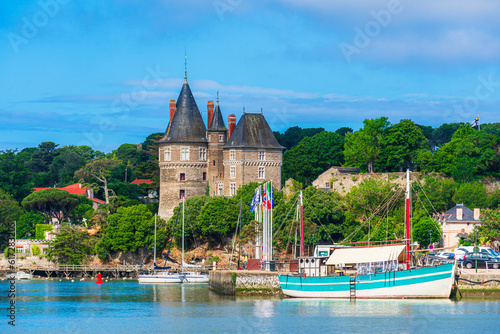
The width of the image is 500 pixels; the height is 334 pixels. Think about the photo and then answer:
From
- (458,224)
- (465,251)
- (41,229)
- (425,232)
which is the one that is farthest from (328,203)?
(41,229)

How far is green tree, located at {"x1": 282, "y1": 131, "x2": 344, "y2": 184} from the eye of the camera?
4131 inches

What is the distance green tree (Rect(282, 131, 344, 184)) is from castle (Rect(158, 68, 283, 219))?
9.53 m

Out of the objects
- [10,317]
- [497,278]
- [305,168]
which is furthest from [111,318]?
[305,168]

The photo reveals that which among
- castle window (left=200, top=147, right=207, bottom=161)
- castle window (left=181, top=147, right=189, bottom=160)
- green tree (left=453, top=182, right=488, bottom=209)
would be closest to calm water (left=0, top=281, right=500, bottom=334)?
green tree (left=453, top=182, right=488, bottom=209)

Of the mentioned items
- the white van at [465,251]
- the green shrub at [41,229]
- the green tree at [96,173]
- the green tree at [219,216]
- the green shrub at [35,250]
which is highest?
the green tree at [96,173]

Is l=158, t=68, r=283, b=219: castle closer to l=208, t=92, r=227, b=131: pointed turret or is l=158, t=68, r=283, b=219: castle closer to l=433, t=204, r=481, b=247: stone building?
l=208, t=92, r=227, b=131: pointed turret

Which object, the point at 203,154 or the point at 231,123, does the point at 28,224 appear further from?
the point at 231,123

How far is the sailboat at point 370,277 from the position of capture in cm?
5269

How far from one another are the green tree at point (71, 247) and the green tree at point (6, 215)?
11.9m

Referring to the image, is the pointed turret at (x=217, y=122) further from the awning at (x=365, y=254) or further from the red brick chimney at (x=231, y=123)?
the awning at (x=365, y=254)

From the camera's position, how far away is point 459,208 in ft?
248

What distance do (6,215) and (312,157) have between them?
125ft

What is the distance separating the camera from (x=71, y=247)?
8875 centimetres

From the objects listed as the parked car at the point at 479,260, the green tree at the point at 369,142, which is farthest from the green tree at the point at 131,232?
the parked car at the point at 479,260
